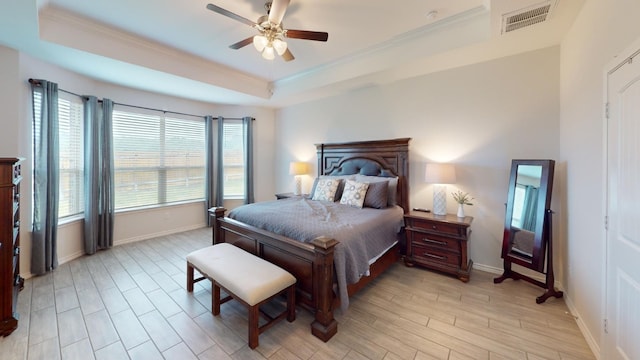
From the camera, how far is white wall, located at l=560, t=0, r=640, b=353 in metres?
1.57

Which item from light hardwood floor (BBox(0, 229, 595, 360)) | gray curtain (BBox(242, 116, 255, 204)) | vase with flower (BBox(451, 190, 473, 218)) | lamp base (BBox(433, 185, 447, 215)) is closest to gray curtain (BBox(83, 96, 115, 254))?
light hardwood floor (BBox(0, 229, 595, 360))

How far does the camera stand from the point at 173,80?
11.6 ft

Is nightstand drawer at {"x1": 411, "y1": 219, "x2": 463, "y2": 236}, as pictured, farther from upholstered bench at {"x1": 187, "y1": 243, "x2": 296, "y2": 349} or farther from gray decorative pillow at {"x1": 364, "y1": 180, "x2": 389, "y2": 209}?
upholstered bench at {"x1": 187, "y1": 243, "x2": 296, "y2": 349}

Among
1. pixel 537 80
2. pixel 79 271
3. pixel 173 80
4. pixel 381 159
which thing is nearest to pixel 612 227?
pixel 537 80

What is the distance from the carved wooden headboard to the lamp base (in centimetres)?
41

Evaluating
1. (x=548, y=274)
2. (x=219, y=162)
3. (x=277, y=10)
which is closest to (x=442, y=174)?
(x=548, y=274)

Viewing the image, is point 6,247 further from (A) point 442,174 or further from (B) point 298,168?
(A) point 442,174

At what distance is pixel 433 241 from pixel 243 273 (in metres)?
2.24

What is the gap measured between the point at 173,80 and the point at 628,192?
475 centimetres

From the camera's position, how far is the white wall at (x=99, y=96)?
2.58 meters

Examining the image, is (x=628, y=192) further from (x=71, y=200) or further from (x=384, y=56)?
(x=71, y=200)

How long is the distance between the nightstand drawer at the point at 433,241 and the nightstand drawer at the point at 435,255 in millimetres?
45

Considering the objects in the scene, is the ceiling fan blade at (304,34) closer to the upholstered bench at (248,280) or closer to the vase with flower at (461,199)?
the upholstered bench at (248,280)

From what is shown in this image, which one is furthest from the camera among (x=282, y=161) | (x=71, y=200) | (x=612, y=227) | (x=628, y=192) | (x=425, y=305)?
(x=282, y=161)
